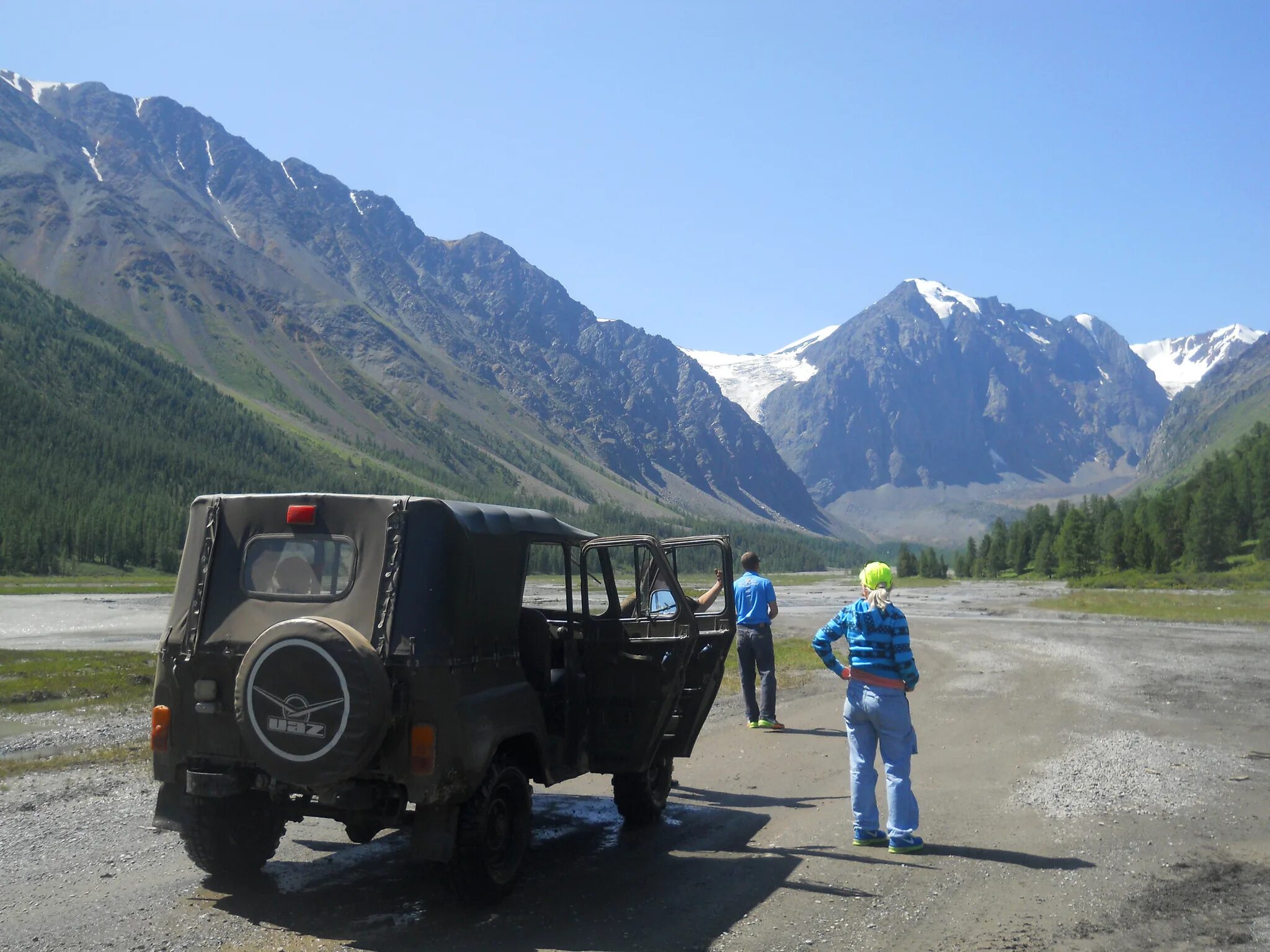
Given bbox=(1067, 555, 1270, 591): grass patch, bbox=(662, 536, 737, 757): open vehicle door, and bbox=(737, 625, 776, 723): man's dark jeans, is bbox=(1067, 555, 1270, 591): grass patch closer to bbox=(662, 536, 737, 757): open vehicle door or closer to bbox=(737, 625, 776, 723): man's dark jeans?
bbox=(737, 625, 776, 723): man's dark jeans

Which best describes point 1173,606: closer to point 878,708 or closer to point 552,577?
point 878,708

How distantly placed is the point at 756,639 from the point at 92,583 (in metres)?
108

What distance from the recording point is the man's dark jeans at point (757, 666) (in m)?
16.1

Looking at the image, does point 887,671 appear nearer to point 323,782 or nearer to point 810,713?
point 323,782

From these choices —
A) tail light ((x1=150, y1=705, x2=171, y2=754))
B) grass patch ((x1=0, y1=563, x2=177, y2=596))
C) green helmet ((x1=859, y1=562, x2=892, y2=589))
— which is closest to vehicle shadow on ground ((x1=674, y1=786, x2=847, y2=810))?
green helmet ((x1=859, y1=562, x2=892, y2=589))

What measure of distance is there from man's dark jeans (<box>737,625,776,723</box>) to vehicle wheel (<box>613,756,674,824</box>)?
5.77 m

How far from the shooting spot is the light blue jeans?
9219 millimetres

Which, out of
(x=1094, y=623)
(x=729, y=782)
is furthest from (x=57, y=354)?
(x=729, y=782)

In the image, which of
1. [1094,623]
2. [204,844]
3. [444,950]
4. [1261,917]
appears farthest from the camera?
[1094,623]

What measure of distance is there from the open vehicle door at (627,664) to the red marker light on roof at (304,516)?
108 inches

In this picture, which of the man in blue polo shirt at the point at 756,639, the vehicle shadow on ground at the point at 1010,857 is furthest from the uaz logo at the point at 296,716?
the man in blue polo shirt at the point at 756,639

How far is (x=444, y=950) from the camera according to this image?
671cm

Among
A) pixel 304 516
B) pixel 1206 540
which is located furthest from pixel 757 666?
pixel 1206 540

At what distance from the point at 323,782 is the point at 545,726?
7.68 feet
